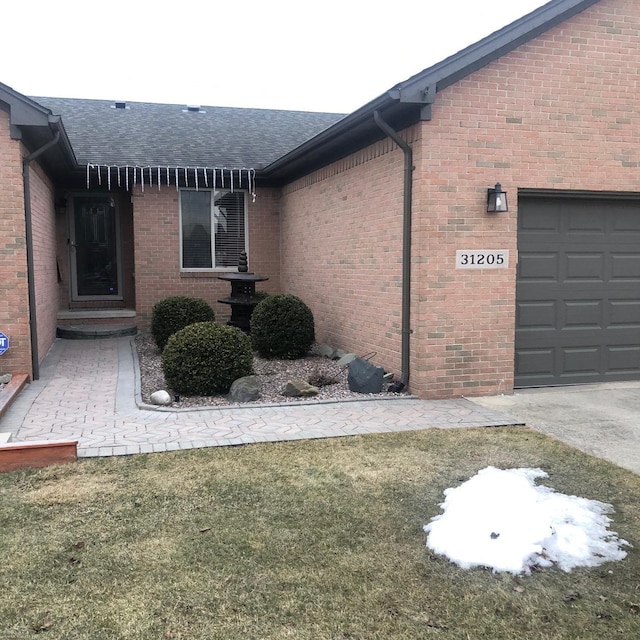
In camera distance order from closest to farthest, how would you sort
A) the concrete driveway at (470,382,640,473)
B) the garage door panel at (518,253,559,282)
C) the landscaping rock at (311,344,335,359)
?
the concrete driveway at (470,382,640,473) → the garage door panel at (518,253,559,282) → the landscaping rock at (311,344,335,359)

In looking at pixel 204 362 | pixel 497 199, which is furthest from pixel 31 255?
pixel 497 199

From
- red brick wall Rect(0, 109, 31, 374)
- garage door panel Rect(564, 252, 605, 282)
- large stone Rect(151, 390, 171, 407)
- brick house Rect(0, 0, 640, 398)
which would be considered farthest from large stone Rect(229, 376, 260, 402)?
garage door panel Rect(564, 252, 605, 282)

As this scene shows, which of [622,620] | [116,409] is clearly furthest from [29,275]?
[622,620]

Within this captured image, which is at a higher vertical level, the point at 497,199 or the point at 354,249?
the point at 497,199

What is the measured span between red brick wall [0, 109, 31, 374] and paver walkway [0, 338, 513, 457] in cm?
46

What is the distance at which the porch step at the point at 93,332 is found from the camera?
1185 cm

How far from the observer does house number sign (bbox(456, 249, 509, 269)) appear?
7.18 m

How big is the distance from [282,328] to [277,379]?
150 centimetres

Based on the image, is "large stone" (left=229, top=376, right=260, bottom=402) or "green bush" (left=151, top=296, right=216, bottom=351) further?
"green bush" (left=151, top=296, right=216, bottom=351)

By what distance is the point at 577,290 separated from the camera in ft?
25.6

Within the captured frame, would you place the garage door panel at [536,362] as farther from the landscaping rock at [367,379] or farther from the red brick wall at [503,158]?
the landscaping rock at [367,379]

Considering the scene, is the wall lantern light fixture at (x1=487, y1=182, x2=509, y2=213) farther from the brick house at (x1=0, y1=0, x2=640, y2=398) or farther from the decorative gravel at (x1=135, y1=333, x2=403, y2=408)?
the decorative gravel at (x1=135, y1=333, x2=403, y2=408)

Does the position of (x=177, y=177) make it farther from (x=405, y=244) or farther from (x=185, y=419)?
(x=185, y=419)

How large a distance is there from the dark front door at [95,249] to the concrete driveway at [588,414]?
31.3 ft
